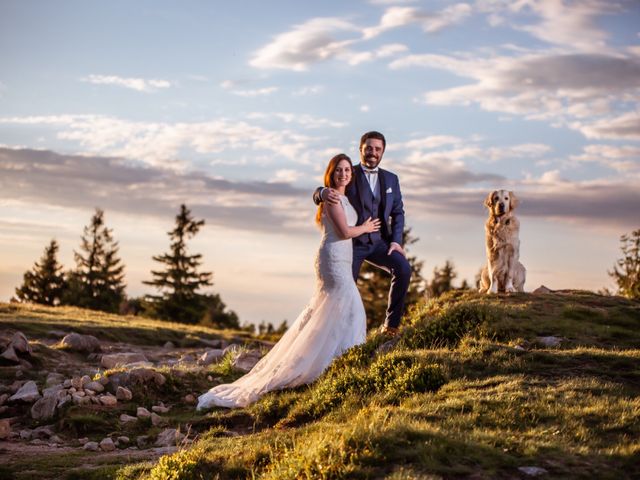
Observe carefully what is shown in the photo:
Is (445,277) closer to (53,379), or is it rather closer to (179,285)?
(179,285)

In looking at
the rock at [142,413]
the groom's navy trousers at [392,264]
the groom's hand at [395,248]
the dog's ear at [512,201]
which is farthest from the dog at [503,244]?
the rock at [142,413]

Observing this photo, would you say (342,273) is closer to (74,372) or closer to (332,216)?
(332,216)

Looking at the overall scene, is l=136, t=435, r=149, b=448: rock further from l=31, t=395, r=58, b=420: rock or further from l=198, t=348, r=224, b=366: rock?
l=198, t=348, r=224, b=366: rock

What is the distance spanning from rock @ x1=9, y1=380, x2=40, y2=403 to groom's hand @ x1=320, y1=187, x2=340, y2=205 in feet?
25.1

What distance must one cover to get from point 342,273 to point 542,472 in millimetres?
6853

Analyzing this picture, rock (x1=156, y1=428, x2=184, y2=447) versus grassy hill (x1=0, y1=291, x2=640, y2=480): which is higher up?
grassy hill (x1=0, y1=291, x2=640, y2=480)

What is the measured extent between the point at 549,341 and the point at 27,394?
10.8 meters

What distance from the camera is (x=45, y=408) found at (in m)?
14.5

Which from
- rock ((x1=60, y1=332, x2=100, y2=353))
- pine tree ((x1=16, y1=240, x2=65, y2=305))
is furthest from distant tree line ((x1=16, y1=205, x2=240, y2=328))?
rock ((x1=60, y1=332, x2=100, y2=353))

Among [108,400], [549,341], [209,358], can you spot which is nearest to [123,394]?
[108,400]

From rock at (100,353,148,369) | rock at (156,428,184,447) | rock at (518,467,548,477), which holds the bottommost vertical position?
rock at (156,428,184,447)

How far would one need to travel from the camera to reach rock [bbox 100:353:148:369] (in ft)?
64.1

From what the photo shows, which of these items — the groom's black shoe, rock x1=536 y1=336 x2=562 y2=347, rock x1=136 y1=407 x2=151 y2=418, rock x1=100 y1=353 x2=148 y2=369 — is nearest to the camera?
rock x1=536 y1=336 x2=562 y2=347

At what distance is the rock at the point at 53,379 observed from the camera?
16552 mm
